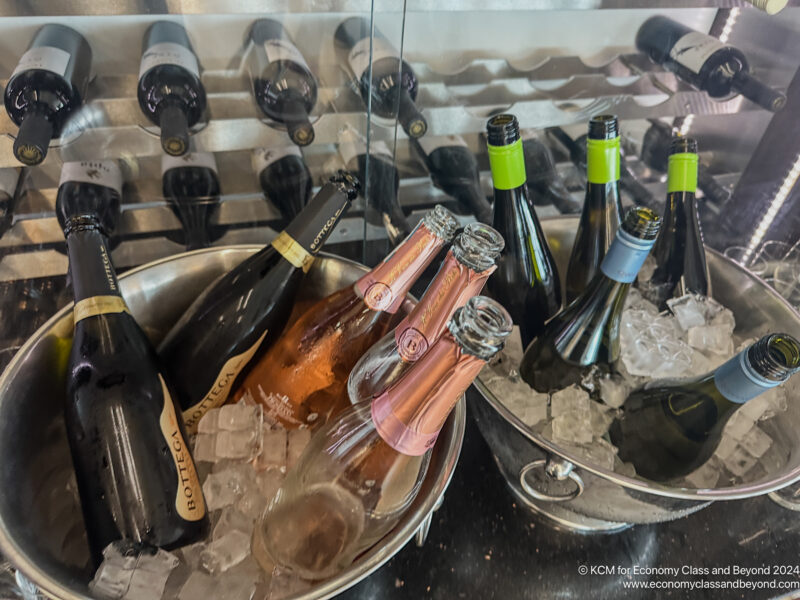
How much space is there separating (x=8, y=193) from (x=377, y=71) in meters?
0.50

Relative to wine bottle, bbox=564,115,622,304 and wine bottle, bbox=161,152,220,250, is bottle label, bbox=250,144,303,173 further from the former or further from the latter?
wine bottle, bbox=564,115,622,304

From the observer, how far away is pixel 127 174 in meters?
0.75

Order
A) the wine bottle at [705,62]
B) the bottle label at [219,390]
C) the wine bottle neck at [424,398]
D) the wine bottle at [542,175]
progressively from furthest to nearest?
the wine bottle at [542,175] < the wine bottle at [705,62] < the bottle label at [219,390] < the wine bottle neck at [424,398]

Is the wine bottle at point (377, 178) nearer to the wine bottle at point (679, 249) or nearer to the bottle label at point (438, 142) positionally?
the bottle label at point (438, 142)

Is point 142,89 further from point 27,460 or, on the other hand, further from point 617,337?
point 617,337

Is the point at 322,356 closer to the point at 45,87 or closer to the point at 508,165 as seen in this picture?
the point at 508,165

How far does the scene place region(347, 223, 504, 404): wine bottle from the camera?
0.44m

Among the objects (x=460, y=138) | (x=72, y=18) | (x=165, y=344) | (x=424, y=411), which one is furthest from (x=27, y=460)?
(x=460, y=138)

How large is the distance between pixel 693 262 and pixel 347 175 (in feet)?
1.50

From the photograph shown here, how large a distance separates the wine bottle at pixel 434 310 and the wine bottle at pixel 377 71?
0.89ft

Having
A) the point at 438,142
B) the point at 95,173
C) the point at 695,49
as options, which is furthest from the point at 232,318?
the point at 695,49

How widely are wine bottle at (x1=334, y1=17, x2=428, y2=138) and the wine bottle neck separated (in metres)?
0.37

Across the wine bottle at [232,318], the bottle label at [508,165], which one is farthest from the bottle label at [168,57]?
the bottle label at [508,165]

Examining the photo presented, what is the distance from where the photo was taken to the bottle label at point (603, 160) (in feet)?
1.94
